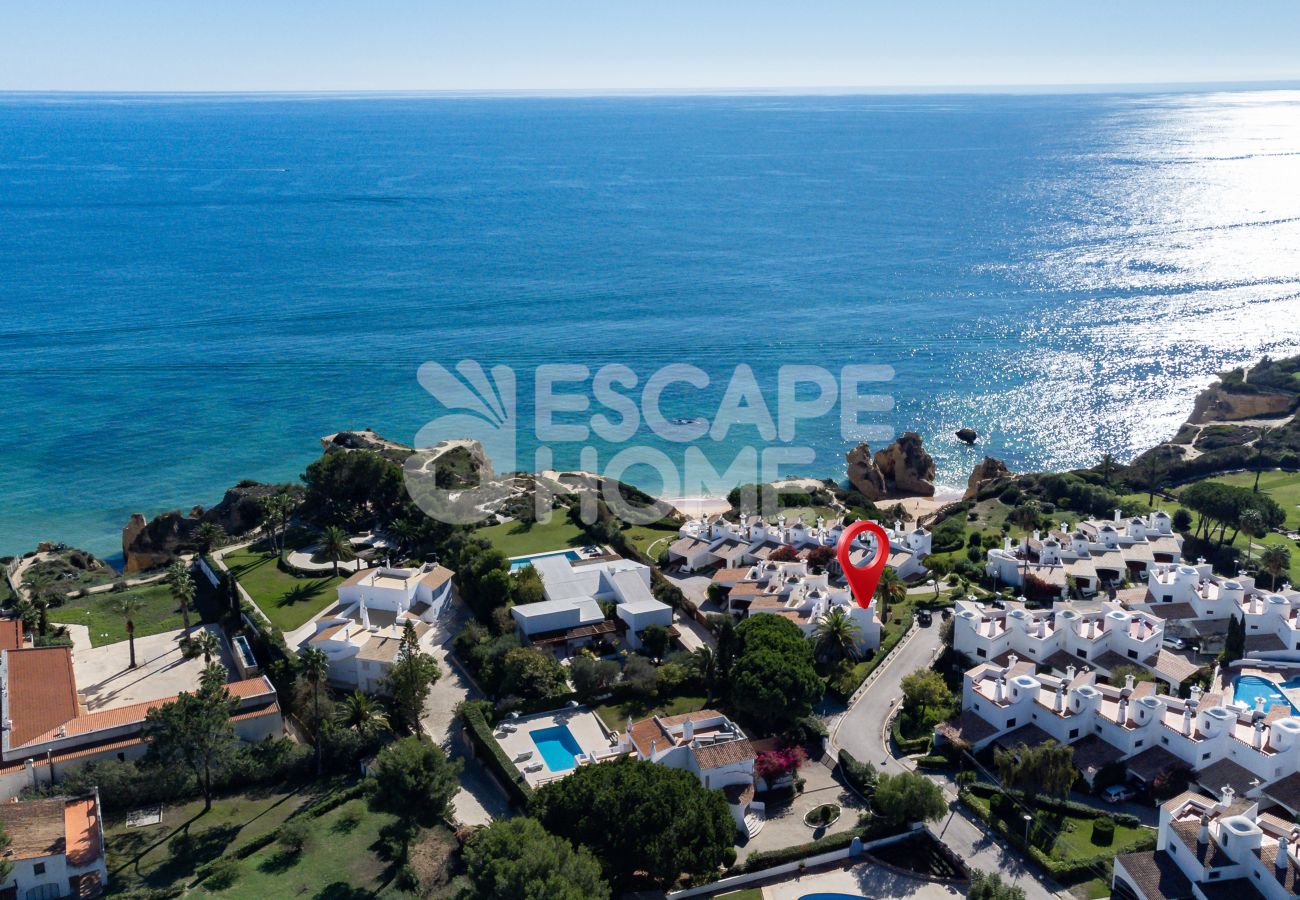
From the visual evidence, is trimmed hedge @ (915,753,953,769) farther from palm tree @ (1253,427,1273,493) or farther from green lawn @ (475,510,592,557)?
palm tree @ (1253,427,1273,493)

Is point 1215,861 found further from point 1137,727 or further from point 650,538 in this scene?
point 650,538

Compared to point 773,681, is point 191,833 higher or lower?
lower

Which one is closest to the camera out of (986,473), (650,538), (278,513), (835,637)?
(835,637)

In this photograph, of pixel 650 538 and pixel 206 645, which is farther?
pixel 650 538

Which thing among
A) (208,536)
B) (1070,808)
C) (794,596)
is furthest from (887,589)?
(208,536)

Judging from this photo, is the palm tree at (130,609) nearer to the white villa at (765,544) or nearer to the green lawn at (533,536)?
the green lawn at (533,536)

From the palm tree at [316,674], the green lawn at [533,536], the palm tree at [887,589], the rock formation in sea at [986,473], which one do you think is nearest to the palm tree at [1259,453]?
the rock formation in sea at [986,473]
